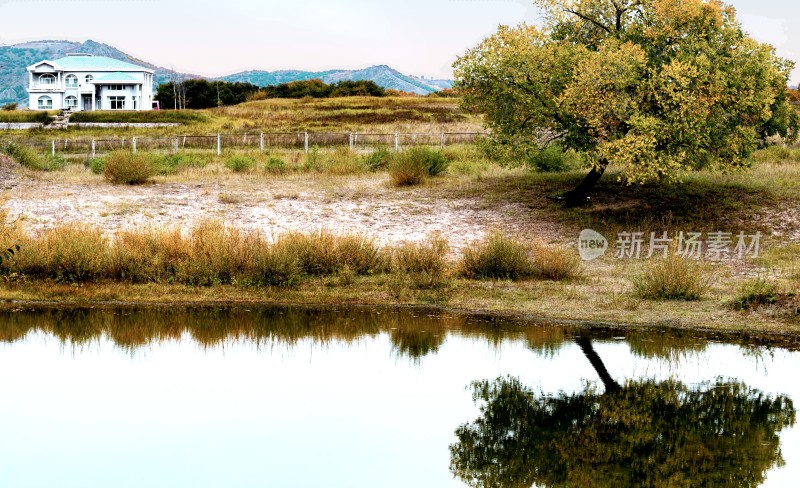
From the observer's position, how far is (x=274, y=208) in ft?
83.0

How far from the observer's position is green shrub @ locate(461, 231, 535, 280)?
1802 cm

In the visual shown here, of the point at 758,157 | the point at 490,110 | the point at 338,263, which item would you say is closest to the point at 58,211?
the point at 338,263

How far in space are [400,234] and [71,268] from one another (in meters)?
8.15

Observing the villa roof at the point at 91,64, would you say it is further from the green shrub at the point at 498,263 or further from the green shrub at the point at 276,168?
the green shrub at the point at 498,263

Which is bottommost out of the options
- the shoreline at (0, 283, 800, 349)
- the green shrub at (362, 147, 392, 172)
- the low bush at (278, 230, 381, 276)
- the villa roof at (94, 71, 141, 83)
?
the shoreline at (0, 283, 800, 349)

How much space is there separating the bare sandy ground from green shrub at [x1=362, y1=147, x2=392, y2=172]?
419 cm

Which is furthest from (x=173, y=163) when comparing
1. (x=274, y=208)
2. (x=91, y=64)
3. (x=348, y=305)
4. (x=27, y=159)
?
(x=91, y=64)

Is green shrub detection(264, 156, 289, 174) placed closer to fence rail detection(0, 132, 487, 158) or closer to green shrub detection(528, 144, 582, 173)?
green shrub detection(528, 144, 582, 173)

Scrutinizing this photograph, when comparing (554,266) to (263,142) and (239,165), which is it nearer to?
(239,165)

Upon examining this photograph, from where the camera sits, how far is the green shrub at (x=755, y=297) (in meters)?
15.3

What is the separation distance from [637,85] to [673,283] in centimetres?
775

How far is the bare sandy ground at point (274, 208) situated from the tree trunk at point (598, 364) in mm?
8054

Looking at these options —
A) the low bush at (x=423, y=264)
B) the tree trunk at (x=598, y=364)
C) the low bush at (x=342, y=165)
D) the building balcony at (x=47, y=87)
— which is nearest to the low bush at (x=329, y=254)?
the low bush at (x=423, y=264)

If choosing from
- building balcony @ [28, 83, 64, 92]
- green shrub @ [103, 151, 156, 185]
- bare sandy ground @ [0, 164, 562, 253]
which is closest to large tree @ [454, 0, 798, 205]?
bare sandy ground @ [0, 164, 562, 253]
